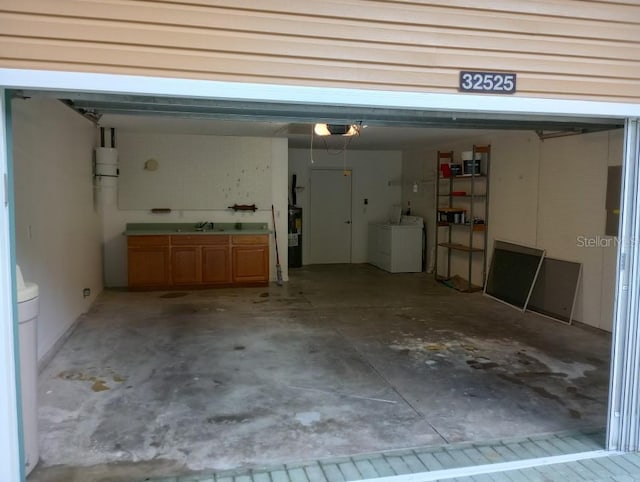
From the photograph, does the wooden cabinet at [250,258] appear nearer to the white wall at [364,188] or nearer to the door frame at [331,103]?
the white wall at [364,188]

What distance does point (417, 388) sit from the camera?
3.74 meters

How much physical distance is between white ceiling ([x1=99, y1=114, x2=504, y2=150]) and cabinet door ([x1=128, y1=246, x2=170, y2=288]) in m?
1.73

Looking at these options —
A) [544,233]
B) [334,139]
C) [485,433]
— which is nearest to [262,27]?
[485,433]

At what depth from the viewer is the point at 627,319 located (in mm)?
2744

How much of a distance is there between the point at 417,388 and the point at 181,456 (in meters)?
1.81

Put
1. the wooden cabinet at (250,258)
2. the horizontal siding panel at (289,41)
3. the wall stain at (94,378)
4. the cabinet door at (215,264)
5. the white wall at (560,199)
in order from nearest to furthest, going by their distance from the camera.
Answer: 1. the horizontal siding panel at (289,41)
2. the wall stain at (94,378)
3. the white wall at (560,199)
4. the cabinet door at (215,264)
5. the wooden cabinet at (250,258)

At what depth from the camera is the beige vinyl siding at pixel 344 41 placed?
2.04m

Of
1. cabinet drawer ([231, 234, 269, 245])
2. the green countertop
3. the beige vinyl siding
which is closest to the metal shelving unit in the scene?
cabinet drawer ([231, 234, 269, 245])

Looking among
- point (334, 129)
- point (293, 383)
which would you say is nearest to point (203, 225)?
point (334, 129)

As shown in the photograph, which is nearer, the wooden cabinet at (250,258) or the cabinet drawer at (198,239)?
the cabinet drawer at (198,239)

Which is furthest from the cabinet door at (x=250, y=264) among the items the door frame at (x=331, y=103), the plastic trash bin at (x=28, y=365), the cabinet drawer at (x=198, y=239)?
the door frame at (x=331, y=103)

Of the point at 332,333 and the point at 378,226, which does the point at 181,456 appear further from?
the point at 378,226

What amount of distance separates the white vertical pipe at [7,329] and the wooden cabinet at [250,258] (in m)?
5.25

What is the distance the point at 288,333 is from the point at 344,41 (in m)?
3.45
